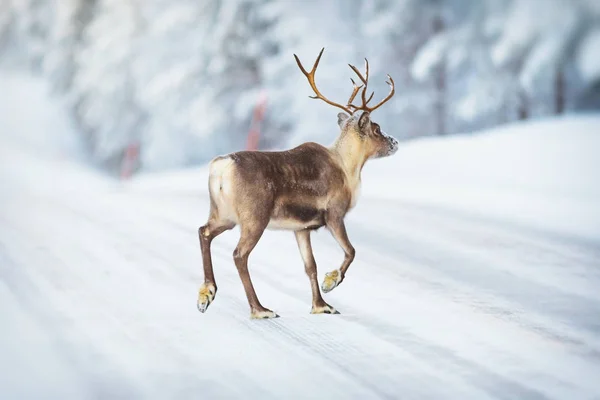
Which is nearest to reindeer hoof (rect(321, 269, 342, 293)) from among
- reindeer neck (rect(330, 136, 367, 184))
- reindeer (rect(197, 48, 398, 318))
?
reindeer (rect(197, 48, 398, 318))

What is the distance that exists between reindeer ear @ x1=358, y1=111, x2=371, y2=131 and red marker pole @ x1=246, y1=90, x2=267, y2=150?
773 cm

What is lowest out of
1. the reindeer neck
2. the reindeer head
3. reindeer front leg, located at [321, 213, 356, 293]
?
reindeer front leg, located at [321, 213, 356, 293]

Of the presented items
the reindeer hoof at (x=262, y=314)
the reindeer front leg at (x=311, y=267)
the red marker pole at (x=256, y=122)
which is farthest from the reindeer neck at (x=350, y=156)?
the red marker pole at (x=256, y=122)

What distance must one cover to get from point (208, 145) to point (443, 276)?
849 cm

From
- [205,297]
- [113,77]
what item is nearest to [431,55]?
[113,77]

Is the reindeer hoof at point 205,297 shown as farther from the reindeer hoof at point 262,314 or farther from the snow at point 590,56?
the snow at point 590,56

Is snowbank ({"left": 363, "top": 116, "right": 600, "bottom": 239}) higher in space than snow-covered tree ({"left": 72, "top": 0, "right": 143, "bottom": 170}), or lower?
lower

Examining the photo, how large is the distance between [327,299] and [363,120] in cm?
93

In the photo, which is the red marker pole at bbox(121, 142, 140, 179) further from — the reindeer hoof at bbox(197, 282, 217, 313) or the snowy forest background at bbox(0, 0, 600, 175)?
the reindeer hoof at bbox(197, 282, 217, 313)

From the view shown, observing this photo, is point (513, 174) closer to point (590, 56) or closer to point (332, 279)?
point (590, 56)

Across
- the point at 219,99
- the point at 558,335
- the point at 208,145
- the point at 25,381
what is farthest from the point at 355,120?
the point at 208,145

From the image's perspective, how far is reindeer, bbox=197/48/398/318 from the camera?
3.25 m

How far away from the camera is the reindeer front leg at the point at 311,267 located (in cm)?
352

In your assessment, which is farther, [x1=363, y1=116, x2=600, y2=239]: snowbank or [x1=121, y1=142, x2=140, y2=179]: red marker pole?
[x1=121, y1=142, x2=140, y2=179]: red marker pole
